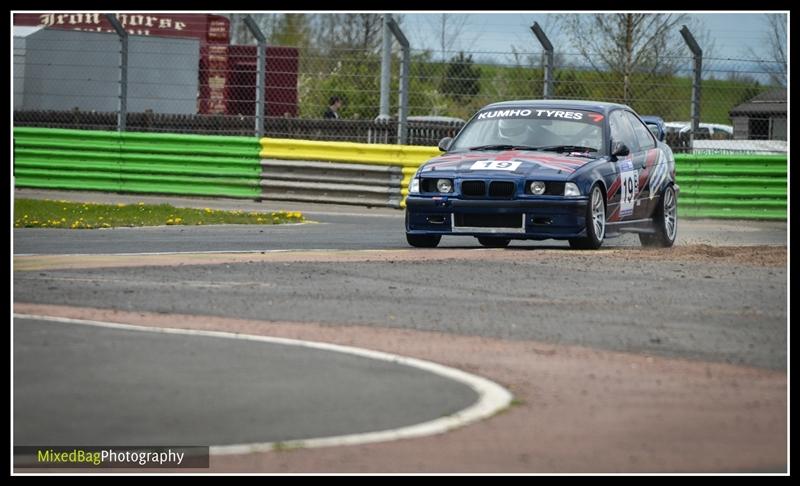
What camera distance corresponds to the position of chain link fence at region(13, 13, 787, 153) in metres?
19.6

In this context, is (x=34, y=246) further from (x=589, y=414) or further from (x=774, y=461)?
(x=774, y=461)

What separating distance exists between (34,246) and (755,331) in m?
6.83

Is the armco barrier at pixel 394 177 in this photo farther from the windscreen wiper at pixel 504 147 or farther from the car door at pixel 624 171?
the windscreen wiper at pixel 504 147

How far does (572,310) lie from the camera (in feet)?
28.5

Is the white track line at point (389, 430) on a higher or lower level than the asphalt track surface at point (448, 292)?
lower

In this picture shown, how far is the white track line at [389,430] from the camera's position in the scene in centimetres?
513

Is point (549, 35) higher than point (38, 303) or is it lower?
higher

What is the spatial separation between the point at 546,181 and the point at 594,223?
2.04 feet

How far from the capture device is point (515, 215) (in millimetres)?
12352

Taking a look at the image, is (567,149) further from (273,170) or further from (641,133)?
(273,170)

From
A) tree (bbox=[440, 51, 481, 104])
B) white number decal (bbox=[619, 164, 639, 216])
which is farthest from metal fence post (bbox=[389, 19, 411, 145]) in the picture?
white number decal (bbox=[619, 164, 639, 216])

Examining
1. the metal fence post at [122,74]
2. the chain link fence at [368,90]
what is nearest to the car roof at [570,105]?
the chain link fence at [368,90]

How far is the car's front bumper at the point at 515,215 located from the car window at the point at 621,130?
1.43m
